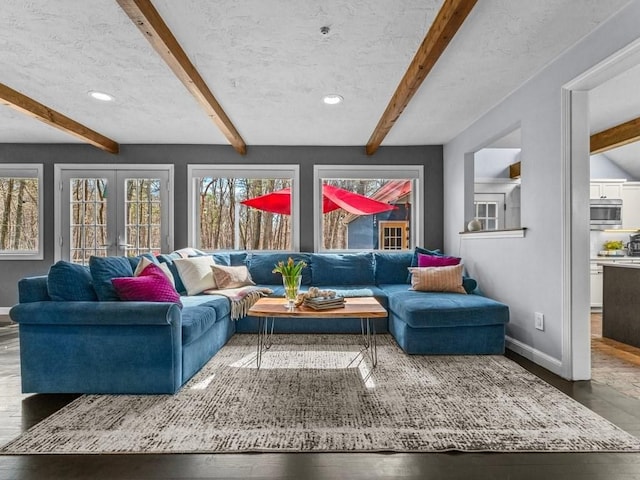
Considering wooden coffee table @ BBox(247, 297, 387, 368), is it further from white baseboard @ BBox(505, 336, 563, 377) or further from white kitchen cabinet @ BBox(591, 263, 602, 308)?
white kitchen cabinet @ BBox(591, 263, 602, 308)

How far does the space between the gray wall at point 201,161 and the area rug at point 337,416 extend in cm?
257

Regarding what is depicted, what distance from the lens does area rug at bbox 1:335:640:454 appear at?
5.87 feet

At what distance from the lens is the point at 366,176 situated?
5.15m

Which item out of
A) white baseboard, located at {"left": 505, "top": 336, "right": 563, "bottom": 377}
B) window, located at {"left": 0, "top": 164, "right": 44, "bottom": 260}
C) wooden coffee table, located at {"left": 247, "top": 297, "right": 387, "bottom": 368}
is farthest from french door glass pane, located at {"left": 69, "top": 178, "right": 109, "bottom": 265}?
white baseboard, located at {"left": 505, "top": 336, "right": 563, "bottom": 377}

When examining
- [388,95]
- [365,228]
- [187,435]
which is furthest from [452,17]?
[365,228]

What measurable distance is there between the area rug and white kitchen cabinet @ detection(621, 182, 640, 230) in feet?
13.5

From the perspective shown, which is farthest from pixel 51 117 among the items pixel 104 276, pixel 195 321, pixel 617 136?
pixel 617 136

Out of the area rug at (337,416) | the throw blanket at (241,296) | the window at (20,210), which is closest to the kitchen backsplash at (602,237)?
the area rug at (337,416)

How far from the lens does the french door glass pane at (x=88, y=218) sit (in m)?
4.98

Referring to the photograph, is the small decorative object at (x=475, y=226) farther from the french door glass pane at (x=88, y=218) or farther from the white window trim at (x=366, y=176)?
the french door glass pane at (x=88, y=218)

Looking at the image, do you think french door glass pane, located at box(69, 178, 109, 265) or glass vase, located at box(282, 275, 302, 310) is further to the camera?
french door glass pane, located at box(69, 178, 109, 265)

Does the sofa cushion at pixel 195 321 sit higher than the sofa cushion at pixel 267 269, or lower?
lower

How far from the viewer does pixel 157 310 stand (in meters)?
2.37

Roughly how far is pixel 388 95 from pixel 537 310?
2218 millimetres
